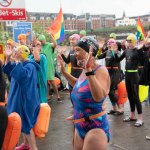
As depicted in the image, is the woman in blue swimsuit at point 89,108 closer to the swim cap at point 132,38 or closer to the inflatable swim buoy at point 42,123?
the inflatable swim buoy at point 42,123

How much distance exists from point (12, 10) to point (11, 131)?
3.87 meters

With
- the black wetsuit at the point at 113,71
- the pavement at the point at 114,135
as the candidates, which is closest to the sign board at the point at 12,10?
the black wetsuit at the point at 113,71

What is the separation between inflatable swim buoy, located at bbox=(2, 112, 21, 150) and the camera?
11.7ft

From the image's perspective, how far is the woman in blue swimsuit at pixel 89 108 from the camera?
2633mm

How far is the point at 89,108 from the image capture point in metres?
2.74

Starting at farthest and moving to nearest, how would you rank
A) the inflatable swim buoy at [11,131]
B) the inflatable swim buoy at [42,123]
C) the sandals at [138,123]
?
the sandals at [138,123], the inflatable swim buoy at [42,123], the inflatable swim buoy at [11,131]

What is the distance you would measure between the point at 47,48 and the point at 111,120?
2.69 m

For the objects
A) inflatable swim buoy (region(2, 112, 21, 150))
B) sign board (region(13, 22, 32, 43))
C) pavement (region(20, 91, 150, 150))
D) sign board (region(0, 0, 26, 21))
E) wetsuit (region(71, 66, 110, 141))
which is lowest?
pavement (region(20, 91, 150, 150))

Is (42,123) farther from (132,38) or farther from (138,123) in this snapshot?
(132,38)

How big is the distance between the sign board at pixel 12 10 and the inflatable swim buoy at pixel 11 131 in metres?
3.63

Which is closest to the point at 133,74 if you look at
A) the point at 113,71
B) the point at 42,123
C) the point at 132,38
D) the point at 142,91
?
the point at 132,38

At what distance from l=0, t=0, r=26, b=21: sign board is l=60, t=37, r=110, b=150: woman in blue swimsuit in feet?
14.0

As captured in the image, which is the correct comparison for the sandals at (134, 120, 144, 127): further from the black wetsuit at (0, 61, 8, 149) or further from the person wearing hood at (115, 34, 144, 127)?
the black wetsuit at (0, 61, 8, 149)

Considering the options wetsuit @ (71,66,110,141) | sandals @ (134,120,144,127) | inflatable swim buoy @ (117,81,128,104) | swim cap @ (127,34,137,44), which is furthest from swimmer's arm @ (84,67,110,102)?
inflatable swim buoy @ (117,81,128,104)
